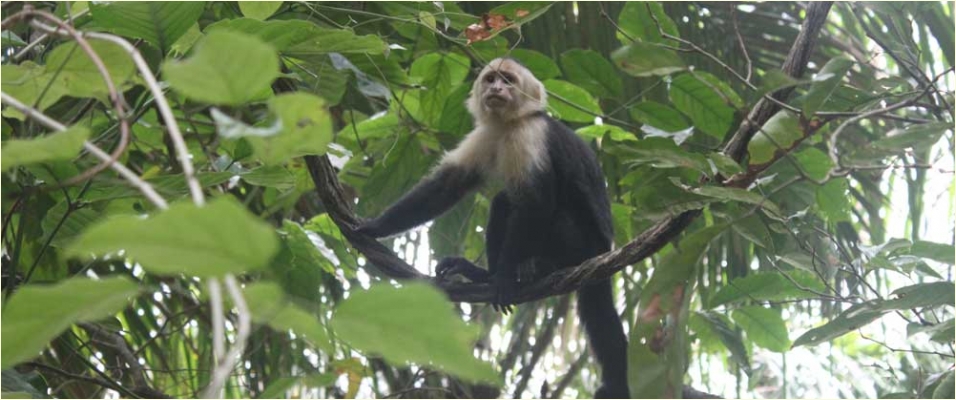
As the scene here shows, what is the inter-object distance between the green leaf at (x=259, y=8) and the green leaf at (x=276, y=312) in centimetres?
182

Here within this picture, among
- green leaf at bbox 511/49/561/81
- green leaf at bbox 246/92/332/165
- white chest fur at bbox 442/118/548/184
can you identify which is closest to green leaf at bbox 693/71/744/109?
green leaf at bbox 511/49/561/81

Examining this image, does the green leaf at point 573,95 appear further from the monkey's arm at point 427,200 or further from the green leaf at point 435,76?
the monkey's arm at point 427,200

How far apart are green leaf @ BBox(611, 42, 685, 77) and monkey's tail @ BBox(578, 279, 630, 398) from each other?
2284 mm

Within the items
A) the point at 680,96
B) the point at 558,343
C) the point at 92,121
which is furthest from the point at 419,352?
the point at 558,343

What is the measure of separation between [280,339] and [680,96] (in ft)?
7.14


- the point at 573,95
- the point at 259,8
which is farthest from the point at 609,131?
the point at 259,8

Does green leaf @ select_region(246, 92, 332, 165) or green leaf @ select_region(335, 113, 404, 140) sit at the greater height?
green leaf @ select_region(335, 113, 404, 140)

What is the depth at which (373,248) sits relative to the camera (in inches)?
138

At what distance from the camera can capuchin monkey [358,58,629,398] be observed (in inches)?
160

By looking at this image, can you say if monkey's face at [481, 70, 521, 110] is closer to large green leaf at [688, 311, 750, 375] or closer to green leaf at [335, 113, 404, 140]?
green leaf at [335, 113, 404, 140]

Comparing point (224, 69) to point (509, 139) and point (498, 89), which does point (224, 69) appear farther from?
point (509, 139)

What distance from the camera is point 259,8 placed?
2.43 meters

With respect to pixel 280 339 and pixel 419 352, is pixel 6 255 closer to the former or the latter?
pixel 280 339

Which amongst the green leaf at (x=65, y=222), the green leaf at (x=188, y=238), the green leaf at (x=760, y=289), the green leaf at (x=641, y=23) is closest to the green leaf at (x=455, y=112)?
the green leaf at (x=641, y=23)
